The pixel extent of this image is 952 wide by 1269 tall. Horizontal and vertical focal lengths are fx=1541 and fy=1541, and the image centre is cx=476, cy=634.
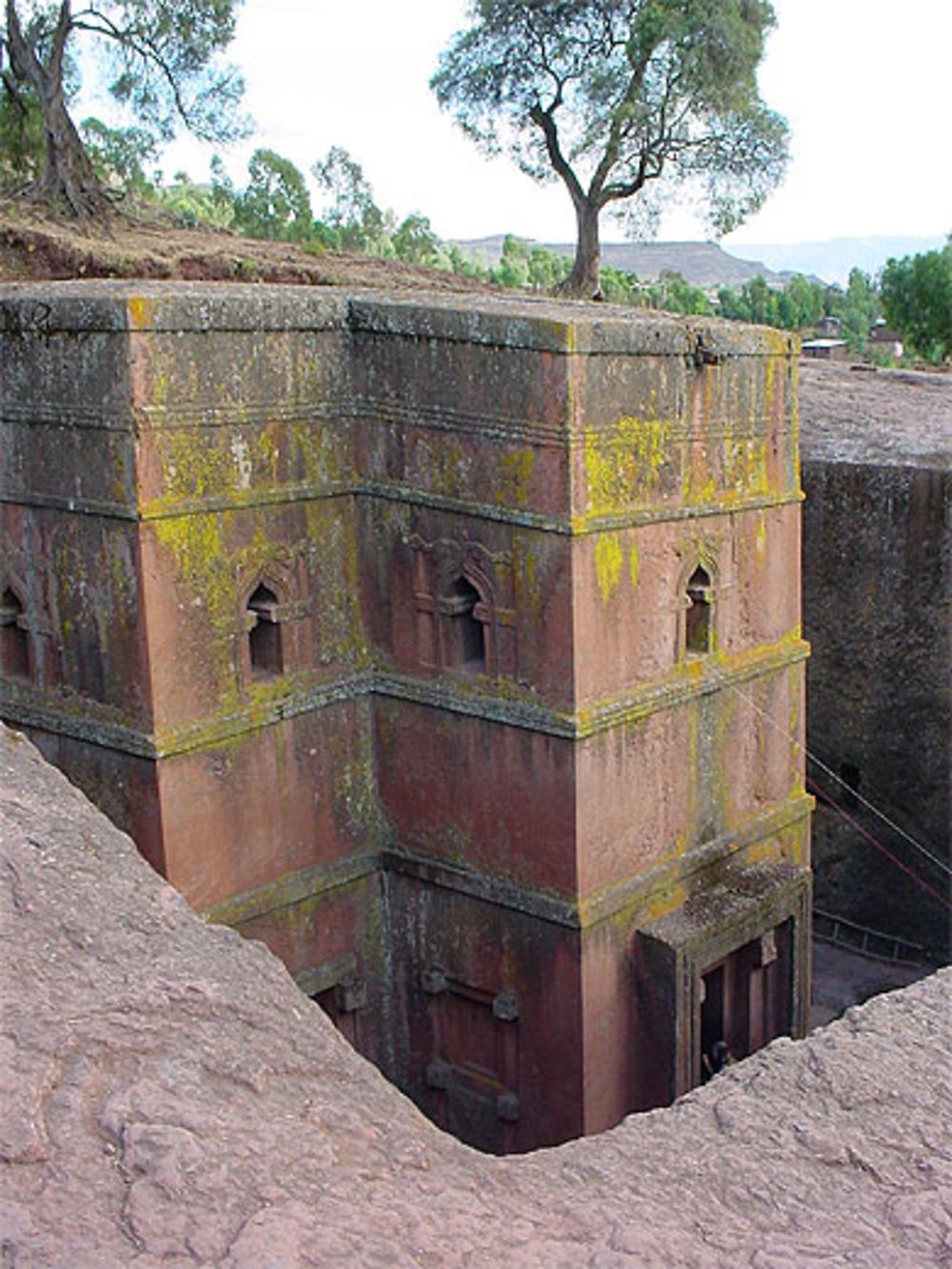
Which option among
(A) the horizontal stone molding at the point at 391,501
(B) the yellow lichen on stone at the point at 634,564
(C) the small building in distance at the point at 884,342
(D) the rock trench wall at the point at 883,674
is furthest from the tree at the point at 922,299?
(B) the yellow lichen on stone at the point at 634,564

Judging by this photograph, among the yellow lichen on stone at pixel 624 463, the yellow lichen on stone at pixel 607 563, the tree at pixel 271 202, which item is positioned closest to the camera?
the yellow lichen on stone at pixel 624 463

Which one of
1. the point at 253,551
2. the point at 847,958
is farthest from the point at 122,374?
the point at 847,958

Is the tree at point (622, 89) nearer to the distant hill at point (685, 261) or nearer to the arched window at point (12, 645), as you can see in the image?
the arched window at point (12, 645)

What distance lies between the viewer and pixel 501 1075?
9305mm

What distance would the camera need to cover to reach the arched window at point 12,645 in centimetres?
899

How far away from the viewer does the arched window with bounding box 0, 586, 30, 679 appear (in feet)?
29.5

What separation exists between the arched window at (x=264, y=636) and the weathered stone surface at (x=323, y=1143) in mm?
5307

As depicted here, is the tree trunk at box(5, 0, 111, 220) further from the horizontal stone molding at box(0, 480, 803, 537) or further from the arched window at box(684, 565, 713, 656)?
the arched window at box(684, 565, 713, 656)

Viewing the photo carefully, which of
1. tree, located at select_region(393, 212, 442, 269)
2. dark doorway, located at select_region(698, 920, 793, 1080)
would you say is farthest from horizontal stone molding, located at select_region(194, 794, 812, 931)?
tree, located at select_region(393, 212, 442, 269)

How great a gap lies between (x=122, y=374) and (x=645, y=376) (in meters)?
2.80

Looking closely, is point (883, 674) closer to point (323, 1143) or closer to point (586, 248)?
point (586, 248)

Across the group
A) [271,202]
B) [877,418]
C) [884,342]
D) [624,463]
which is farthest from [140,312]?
[884,342]

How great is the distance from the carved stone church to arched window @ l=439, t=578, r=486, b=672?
2 cm

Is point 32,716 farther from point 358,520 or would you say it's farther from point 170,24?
point 170,24
